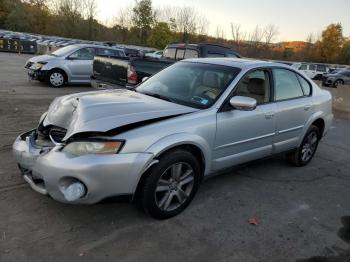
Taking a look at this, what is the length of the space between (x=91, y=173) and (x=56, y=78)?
1006cm

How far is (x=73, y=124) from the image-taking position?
3.39 meters

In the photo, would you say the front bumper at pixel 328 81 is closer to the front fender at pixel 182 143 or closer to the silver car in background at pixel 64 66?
the silver car in background at pixel 64 66

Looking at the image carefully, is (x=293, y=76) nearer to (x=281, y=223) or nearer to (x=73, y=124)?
(x=281, y=223)

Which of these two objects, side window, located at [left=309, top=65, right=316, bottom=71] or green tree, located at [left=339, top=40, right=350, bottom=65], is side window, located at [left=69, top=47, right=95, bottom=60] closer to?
side window, located at [left=309, top=65, right=316, bottom=71]

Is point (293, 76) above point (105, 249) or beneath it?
above

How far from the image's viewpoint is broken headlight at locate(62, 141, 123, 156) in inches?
122

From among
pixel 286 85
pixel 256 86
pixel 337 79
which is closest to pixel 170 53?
pixel 286 85

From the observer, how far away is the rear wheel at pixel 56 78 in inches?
476

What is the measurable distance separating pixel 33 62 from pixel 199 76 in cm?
955

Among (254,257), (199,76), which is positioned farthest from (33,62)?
(254,257)

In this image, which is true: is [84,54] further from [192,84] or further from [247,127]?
[247,127]

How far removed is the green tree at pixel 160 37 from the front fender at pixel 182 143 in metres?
63.2

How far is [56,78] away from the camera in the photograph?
12.2 m

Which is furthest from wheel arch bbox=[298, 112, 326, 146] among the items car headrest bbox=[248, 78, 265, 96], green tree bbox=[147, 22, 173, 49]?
green tree bbox=[147, 22, 173, 49]
